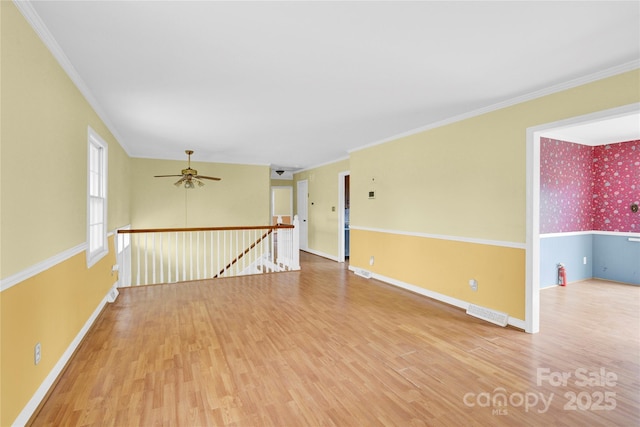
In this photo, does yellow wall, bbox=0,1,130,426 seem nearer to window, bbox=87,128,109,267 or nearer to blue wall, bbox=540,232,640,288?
window, bbox=87,128,109,267

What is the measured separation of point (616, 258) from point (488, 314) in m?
3.70

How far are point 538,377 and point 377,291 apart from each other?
2.57 m

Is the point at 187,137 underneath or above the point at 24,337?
above

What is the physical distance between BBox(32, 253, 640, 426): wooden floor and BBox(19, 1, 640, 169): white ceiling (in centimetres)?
254

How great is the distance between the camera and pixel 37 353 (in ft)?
6.77

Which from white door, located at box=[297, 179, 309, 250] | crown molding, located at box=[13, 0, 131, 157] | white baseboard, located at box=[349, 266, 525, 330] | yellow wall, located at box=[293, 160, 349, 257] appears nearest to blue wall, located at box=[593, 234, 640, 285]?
white baseboard, located at box=[349, 266, 525, 330]

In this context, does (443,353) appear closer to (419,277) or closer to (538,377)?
(538,377)

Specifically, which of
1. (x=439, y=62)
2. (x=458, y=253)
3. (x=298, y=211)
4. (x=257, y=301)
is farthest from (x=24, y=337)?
Answer: (x=298, y=211)

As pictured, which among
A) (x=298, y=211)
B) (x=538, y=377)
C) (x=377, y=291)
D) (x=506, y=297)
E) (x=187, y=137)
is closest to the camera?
(x=538, y=377)

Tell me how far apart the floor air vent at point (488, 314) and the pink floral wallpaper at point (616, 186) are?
3.70 m

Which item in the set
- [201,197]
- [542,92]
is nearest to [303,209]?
[201,197]

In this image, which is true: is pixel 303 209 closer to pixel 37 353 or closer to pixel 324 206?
pixel 324 206

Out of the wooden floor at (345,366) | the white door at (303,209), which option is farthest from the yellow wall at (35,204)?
the white door at (303,209)

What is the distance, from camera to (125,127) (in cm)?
463
